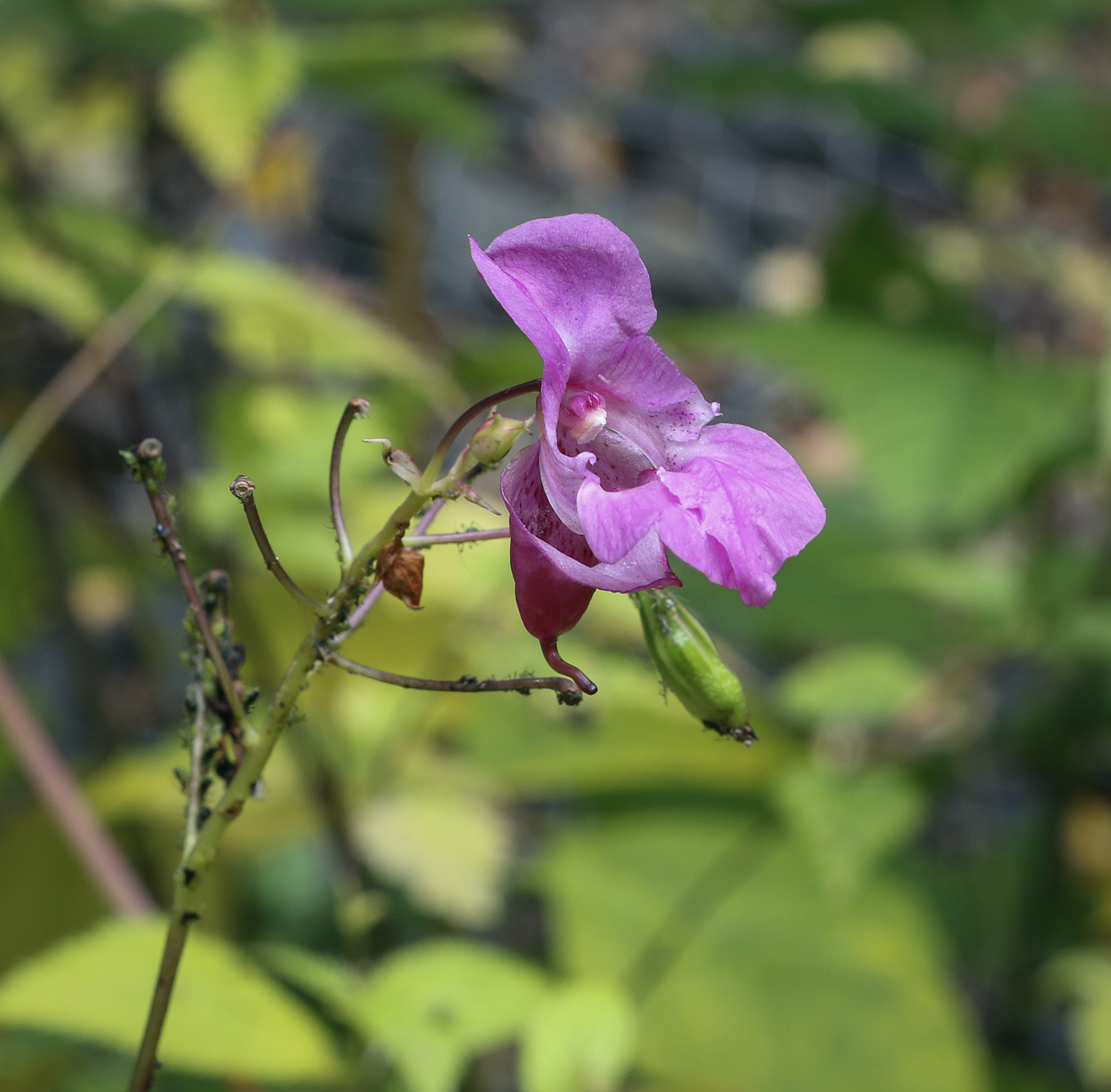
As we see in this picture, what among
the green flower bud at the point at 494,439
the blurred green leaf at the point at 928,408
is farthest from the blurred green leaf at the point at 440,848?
the green flower bud at the point at 494,439

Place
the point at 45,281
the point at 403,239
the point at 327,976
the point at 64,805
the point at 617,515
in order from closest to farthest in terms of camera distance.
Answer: the point at 617,515 < the point at 327,976 < the point at 64,805 < the point at 45,281 < the point at 403,239

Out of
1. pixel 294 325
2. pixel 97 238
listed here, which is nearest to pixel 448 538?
pixel 294 325

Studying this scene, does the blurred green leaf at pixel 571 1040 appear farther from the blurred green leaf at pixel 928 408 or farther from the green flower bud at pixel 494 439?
the blurred green leaf at pixel 928 408

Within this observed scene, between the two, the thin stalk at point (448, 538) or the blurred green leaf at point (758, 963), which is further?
the blurred green leaf at point (758, 963)

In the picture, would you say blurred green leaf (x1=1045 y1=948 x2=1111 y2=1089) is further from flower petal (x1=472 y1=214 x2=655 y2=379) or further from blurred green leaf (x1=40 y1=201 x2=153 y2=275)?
blurred green leaf (x1=40 y1=201 x2=153 y2=275)

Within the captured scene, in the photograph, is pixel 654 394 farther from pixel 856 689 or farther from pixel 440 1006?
pixel 856 689

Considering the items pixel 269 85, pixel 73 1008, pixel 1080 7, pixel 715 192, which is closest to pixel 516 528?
pixel 73 1008

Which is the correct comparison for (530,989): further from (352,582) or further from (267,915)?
(267,915)
